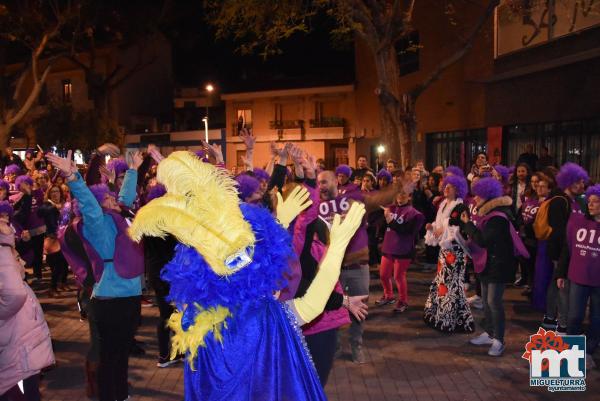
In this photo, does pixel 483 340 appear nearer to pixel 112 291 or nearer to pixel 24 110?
pixel 112 291

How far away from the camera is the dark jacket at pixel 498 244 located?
6.09 metres

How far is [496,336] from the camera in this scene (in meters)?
6.29

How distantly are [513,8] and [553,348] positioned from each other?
12.3 metres

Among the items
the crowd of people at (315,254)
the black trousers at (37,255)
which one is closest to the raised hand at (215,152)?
the crowd of people at (315,254)

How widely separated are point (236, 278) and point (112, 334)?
7.64ft

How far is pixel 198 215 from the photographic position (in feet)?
9.12

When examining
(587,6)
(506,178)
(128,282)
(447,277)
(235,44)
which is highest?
(235,44)

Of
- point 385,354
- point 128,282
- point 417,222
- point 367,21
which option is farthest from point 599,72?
point 128,282

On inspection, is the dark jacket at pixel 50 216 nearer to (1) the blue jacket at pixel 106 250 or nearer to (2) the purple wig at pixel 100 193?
(2) the purple wig at pixel 100 193

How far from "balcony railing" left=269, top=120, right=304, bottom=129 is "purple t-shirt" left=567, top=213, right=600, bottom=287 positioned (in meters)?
33.4

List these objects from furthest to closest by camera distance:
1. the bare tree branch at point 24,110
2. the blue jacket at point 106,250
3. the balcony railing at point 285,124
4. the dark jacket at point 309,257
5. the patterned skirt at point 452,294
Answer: the balcony railing at point 285,124 < the bare tree branch at point 24,110 < the patterned skirt at point 452,294 < the blue jacket at point 106,250 < the dark jacket at point 309,257

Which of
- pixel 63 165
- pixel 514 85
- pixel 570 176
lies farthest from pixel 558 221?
pixel 514 85

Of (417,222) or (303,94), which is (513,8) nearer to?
(417,222)

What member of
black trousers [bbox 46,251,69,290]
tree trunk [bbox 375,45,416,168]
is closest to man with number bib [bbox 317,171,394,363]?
black trousers [bbox 46,251,69,290]
